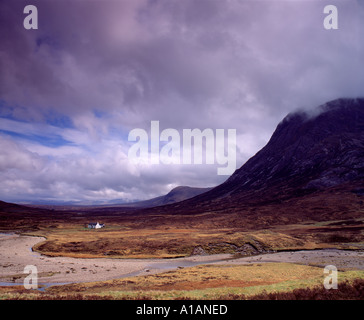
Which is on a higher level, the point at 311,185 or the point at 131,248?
the point at 311,185

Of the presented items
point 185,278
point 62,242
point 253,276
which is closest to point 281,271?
point 253,276

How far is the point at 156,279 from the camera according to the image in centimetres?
3781

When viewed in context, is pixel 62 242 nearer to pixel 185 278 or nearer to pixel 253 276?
pixel 185 278

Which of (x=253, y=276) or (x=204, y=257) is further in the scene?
(x=204, y=257)

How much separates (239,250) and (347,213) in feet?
299

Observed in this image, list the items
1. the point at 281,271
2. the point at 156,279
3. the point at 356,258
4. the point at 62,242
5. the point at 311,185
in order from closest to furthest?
the point at 156,279 < the point at 281,271 < the point at 356,258 < the point at 62,242 < the point at 311,185

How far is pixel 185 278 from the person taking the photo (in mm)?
38344
